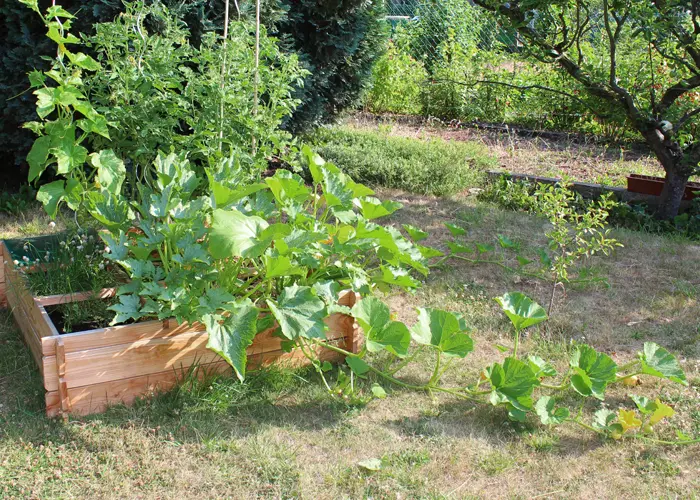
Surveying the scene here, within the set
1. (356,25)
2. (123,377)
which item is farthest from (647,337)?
(356,25)

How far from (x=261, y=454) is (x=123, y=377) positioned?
662 mm

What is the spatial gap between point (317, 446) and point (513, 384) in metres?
0.79

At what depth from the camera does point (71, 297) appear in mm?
2920

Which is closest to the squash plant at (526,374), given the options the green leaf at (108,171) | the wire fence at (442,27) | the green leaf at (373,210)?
the green leaf at (373,210)

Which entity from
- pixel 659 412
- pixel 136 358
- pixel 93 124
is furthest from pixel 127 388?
pixel 659 412

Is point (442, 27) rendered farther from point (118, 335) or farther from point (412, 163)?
point (118, 335)

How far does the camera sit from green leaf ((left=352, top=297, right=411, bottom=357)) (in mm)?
2672

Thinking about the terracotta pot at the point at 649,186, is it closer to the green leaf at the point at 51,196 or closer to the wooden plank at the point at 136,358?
the wooden plank at the point at 136,358

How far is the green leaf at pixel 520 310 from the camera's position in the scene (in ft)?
Result: 9.47

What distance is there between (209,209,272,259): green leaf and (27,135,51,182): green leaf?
87cm

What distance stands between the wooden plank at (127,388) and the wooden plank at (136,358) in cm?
2

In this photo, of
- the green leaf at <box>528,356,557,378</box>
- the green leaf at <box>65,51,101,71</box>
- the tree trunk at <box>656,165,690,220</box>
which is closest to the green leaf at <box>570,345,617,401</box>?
the green leaf at <box>528,356,557,378</box>

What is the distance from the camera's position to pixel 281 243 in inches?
104

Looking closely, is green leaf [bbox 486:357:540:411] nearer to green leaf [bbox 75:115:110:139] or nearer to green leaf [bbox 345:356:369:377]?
green leaf [bbox 345:356:369:377]
